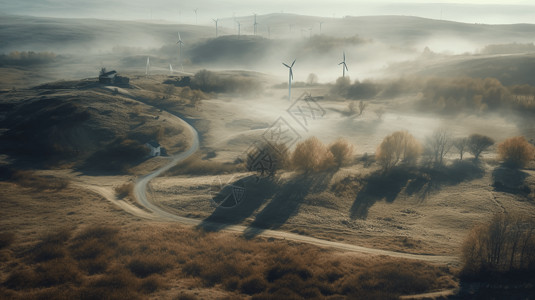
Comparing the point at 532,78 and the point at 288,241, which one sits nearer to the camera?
the point at 288,241

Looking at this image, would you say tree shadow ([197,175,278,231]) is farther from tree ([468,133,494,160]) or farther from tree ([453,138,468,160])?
tree ([468,133,494,160])

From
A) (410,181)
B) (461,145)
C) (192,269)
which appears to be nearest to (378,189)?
(410,181)

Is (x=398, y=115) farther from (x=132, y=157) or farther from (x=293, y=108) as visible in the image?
(x=132, y=157)

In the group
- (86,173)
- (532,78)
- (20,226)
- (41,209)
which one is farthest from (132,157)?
(532,78)

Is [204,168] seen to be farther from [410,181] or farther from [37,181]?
[410,181]

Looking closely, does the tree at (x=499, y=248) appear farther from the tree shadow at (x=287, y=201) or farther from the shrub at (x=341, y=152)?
the shrub at (x=341, y=152)
